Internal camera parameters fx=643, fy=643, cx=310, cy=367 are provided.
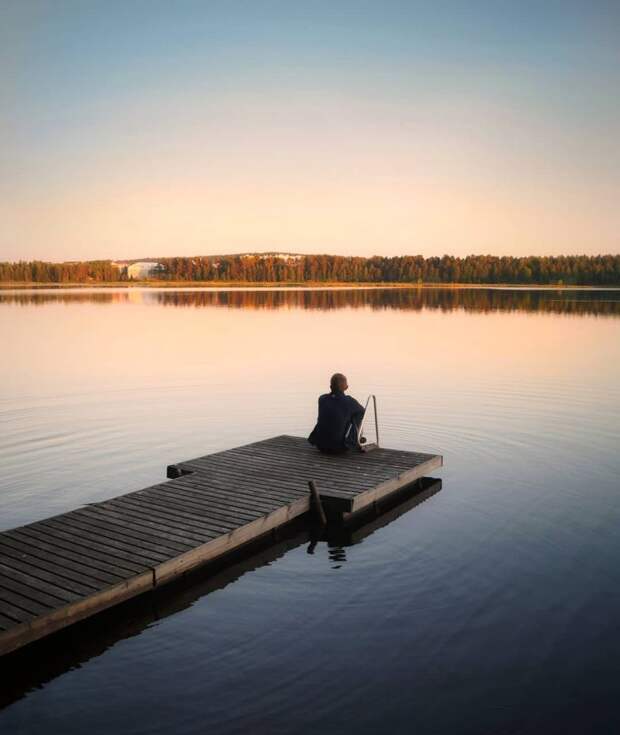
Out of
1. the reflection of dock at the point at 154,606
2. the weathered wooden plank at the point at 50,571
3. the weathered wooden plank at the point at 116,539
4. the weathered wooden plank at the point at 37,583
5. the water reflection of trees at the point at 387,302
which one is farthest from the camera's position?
the water reflection of trees at the point at 387,302

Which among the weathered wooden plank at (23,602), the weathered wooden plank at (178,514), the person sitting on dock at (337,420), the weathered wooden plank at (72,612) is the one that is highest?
the person sitting on dock at (337,420)

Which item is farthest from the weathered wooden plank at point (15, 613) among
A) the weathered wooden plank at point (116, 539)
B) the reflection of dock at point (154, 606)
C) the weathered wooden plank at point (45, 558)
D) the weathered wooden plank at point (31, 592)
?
the weathered wooden plank at point (116, 539)

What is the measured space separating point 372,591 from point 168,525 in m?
2.81

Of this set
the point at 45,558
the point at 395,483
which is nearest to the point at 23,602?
the point at 45,558

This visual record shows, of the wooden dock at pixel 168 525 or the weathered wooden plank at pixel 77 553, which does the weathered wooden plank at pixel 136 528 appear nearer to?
the wooden dock at pixel 168 525

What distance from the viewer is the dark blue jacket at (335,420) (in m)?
11.8

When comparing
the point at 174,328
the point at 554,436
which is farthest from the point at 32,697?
the point at 174,328

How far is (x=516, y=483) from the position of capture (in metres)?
12.3

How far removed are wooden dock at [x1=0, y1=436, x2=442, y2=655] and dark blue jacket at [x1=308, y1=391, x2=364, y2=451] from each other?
26 cm

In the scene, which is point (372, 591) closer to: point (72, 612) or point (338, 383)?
point (72, 612)

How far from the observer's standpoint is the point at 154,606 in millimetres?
7605

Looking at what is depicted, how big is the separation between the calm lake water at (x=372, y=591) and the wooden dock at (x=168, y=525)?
1.79 ft

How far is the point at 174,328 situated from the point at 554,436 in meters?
33.4

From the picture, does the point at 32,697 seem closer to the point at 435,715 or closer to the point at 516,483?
the point at 435,715
